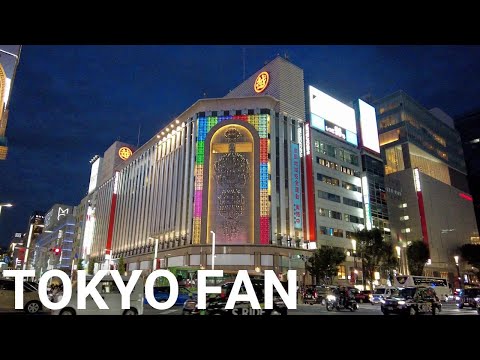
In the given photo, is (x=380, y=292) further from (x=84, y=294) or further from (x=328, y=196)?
(x=328, y=196)

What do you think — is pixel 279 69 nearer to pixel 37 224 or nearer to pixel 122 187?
pixel 122 187

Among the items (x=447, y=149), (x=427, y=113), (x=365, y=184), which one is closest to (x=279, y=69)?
(x=365, y=184)

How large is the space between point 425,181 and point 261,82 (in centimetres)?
5060

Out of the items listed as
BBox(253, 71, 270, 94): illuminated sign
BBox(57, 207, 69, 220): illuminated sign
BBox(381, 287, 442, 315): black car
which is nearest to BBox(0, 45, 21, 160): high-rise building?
BBox(381, 287, 442, 315): black car

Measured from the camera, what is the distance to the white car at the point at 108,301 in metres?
14.8

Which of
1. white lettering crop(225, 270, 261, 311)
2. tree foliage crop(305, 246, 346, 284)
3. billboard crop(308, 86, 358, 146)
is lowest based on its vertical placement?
white lettering crop(225, 270, 261, 311)

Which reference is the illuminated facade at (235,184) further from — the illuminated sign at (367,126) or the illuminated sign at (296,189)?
the illuminated sign at (367,126)

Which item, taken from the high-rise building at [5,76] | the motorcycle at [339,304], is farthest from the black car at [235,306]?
the high-rise building at [5,76]

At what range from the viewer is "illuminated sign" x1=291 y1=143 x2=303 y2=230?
5953 cm

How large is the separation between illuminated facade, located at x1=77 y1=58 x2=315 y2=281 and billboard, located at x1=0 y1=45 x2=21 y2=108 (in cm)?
2689

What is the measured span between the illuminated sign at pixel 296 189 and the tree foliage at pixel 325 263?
20.8 ft

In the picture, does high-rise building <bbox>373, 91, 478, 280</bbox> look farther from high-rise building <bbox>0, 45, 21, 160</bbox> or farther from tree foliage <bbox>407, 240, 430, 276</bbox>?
high-rise building <bbox>0, 45, 21, 160</bbox>
